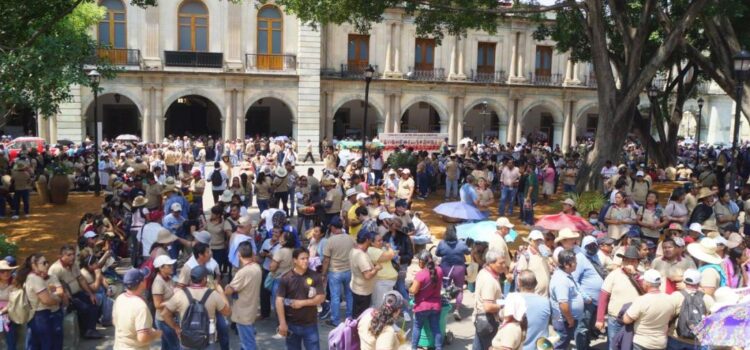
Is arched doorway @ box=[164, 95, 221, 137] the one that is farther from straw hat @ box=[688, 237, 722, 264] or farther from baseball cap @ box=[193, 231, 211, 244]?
straw hat @ box=[688, 237, 722, 264]

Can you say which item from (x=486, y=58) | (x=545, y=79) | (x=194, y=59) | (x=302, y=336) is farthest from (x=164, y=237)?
(x=545, y=79)

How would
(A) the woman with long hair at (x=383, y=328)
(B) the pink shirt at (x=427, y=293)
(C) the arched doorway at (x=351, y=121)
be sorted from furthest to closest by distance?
(C) the arched doorway at (x=351, y=121), (B) the pink shirt at (x=427, y=293), (A) the woman with long hair at (x=383, y=328)

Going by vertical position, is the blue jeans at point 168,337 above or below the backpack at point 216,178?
below

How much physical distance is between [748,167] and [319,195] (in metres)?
18.0

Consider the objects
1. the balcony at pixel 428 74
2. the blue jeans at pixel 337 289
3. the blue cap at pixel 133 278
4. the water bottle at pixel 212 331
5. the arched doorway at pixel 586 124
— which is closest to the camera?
the blue cap at pixel 133 278

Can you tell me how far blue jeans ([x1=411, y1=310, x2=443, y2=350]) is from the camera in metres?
7.29

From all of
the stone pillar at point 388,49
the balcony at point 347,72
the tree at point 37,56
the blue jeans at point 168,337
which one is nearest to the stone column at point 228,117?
the balcony at point 347,72

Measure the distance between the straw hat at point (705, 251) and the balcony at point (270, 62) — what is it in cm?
2550

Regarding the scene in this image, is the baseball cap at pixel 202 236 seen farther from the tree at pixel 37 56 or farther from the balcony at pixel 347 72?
the balcony at pixel 347 72

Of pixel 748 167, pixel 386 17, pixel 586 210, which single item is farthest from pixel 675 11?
pixel 386 17

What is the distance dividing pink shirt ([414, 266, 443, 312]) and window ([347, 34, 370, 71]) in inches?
1077

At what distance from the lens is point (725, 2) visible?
50.6ft

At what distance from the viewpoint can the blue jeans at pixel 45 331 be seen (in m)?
6.89

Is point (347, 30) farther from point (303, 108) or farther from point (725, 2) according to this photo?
point (725, 2)
